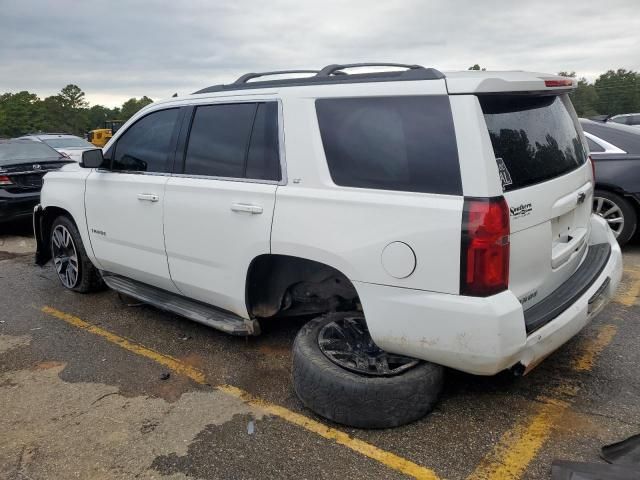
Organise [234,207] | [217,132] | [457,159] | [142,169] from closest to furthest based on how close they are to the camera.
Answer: [457,159]
[234,207]
[217,132]
[142,169]

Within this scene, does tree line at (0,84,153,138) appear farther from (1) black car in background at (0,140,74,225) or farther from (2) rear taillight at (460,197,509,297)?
(2) rear taillight at (460,197,509,297)

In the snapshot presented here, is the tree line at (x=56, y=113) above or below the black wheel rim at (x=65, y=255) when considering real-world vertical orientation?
above

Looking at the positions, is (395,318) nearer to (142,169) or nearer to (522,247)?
(522,247)

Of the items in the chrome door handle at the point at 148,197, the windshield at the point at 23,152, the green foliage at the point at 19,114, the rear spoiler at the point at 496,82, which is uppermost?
the green foliage at the point at 19,114

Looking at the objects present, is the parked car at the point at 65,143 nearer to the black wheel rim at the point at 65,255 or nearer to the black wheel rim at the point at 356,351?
the black wheel rim at the point at 65,255

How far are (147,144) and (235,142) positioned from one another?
1.06 m

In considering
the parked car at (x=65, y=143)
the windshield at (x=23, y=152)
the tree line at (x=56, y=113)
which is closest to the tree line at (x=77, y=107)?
the tree line at (x=56, y=113)

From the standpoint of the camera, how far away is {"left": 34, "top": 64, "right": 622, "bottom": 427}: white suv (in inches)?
101

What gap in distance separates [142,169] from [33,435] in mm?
2028

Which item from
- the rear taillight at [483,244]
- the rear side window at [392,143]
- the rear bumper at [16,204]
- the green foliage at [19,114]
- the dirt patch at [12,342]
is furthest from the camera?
the green foliage at [19,114]

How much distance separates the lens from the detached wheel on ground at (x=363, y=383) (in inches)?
111

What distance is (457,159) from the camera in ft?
8.43

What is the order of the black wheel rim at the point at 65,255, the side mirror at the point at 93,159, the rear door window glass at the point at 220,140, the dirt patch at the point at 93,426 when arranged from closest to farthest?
the dirt patch at the point at 93,426
the rear door window glass at the point at 220,140
the side mirror at the point at 93,159
the black wheel rim at the point at 65,255

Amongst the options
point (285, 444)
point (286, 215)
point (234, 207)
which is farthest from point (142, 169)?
point (285, 444)
